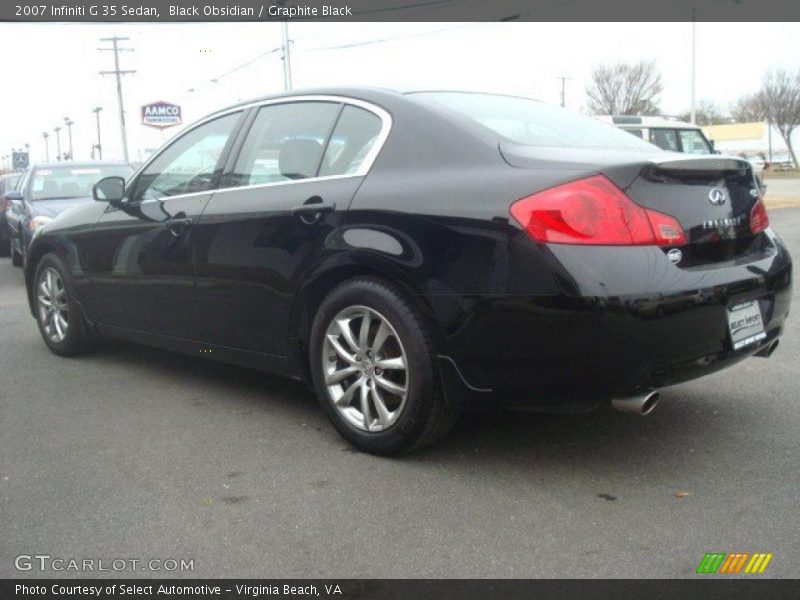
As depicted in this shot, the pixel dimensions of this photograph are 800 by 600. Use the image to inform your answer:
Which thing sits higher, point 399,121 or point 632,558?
point 399,121

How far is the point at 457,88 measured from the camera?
430 centimetres

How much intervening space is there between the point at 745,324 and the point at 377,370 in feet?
5.02

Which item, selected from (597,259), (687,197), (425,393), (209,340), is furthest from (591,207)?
(209,340)

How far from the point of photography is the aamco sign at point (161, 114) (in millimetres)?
41147

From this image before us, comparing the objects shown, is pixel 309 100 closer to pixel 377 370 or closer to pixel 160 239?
pixel 160 239

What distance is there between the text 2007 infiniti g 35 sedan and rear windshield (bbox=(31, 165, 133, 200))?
6922 millimetres

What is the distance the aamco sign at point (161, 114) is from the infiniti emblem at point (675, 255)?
40.0 m

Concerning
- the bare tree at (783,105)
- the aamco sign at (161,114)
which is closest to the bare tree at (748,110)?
the bare tree at (783,105)

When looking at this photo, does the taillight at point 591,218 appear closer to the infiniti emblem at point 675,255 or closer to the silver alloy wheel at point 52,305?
the infiniti emblem at point 675,255

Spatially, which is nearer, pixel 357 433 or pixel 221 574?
pixel 221 574

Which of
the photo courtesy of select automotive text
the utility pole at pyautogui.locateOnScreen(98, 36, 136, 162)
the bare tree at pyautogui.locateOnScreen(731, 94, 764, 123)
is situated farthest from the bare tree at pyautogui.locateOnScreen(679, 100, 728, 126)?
the photo courtesy of select automotive text

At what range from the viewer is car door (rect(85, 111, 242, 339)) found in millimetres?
4641

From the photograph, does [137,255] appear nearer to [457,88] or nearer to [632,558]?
[457,88]

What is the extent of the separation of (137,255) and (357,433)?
1.99 metres
